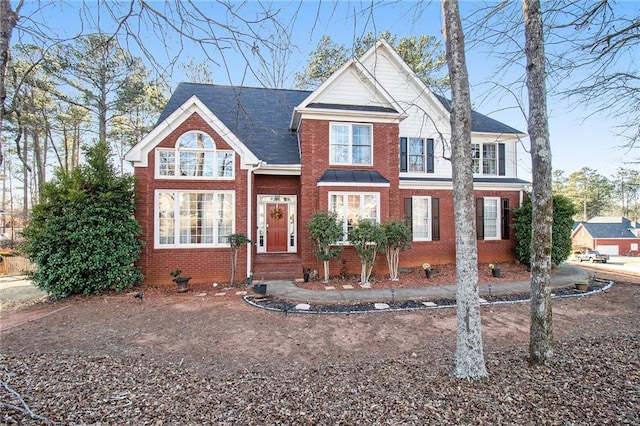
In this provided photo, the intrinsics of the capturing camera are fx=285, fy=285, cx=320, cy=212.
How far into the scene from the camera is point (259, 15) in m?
3.49

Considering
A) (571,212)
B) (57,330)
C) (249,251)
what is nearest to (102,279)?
(57,330)

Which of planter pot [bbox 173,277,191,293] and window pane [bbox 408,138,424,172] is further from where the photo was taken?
window pane [bbox 408,138,424,172]

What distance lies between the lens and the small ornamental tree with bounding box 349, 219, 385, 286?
372 inches

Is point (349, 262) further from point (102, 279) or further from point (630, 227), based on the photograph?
point (630, 227)

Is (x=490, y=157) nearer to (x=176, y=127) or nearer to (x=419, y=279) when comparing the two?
(x=419, y=279)

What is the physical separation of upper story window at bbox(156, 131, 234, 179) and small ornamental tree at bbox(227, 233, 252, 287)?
6.99 feet

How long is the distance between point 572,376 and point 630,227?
1954 inches

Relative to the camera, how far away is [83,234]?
26.4 ft

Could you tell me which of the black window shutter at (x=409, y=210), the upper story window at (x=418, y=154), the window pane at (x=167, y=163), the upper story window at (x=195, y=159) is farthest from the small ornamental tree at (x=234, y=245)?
the upper story window at (x=418, y=154)

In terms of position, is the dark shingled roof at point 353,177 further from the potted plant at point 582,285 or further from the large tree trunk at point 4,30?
the large tree trunk at point 4,30

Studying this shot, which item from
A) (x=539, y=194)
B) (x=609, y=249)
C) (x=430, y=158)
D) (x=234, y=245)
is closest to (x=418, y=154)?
(x=430, y=158)

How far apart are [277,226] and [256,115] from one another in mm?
5416

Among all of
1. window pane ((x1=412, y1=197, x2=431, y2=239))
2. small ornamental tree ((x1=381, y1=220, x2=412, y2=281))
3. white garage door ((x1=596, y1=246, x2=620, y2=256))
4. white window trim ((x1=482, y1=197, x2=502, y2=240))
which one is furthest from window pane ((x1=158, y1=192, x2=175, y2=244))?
white garage door ((x1=596, y1=246, x2=620, y2=256))

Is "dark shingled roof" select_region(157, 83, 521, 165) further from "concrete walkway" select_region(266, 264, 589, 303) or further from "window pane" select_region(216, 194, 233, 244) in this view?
"concrete walkway" select_region(266, 264, 589, 303)
